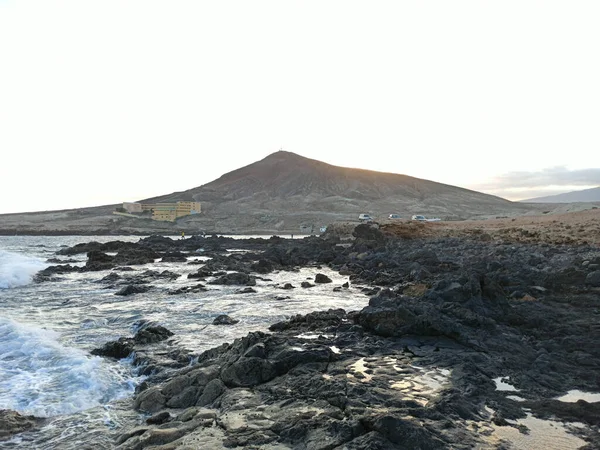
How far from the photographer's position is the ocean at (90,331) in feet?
23.5

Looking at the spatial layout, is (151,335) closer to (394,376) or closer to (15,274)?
(394,376)

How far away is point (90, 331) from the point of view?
43.4ft

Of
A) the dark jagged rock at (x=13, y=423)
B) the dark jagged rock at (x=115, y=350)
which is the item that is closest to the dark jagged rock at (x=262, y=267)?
the dark jagged rock at (x=115, y=350)

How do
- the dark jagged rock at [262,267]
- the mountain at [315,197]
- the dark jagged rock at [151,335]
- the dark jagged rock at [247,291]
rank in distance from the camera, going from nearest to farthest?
the dark jagged rock at [151,335]
the dark jagged rock at [247,291]
the dark jagged rock at [262,267]
the mountain at [315,197]

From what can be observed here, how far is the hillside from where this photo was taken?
384 feet

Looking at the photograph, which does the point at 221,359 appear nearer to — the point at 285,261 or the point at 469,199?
the point at 285,261

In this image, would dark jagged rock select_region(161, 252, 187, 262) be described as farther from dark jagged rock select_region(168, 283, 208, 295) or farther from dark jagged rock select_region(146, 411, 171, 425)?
dark jagged rock select_region(146, 411, 171, 425)

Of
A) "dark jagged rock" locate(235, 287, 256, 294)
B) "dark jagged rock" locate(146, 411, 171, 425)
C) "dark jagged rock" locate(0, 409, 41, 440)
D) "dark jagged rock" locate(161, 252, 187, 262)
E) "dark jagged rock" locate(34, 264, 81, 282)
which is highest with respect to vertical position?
"dark jagged rock" locate(146, 411, 171, 425)

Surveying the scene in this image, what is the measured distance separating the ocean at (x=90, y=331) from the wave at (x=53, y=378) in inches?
0.7

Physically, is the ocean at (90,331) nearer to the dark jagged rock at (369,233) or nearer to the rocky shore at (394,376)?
the rocky shore at (394,376)

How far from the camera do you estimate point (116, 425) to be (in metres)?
6.84

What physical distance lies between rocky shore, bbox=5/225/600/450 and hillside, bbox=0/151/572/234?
87.7 metres

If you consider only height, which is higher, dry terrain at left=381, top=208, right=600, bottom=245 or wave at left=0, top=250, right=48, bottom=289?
dry terrain at left=381, top=208, right=600, bottom=245

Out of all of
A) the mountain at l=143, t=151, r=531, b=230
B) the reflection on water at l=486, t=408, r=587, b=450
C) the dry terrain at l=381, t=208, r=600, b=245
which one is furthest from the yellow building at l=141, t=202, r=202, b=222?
the reflection on water at l=486, t=408, r=587, b=450
